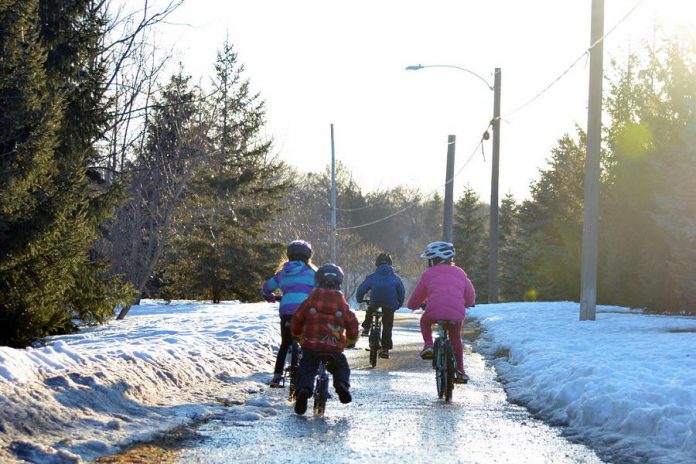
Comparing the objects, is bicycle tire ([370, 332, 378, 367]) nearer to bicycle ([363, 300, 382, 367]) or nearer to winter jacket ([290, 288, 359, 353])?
bicycle ([363, 300, 382, 367])

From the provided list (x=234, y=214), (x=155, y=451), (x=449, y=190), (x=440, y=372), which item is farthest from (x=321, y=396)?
(x=449, y=190)

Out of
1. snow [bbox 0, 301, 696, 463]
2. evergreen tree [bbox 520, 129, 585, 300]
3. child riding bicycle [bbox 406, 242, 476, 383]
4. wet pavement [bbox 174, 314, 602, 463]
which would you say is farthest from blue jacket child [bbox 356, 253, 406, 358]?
evergreen tree [bbox 520, 129, 585, 300]

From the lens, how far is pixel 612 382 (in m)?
10.6

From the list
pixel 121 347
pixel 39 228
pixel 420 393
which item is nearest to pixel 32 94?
pixel 39 228

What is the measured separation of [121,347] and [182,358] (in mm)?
837

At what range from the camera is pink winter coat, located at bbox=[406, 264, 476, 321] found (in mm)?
11961

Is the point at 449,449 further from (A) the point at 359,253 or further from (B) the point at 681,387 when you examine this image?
(A) the point at 359,253

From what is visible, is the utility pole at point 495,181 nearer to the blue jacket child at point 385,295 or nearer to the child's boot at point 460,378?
the blue jacket child at point 385,295

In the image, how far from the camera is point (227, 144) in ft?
137

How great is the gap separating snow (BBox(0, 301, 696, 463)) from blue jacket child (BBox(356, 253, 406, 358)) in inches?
74.8

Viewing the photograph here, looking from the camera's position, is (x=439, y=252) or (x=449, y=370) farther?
(x=439, y=252)

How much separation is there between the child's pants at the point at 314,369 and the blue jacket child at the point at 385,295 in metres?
6.37

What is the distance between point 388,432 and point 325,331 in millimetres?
1603

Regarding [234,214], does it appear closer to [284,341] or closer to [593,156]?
[593,156]
